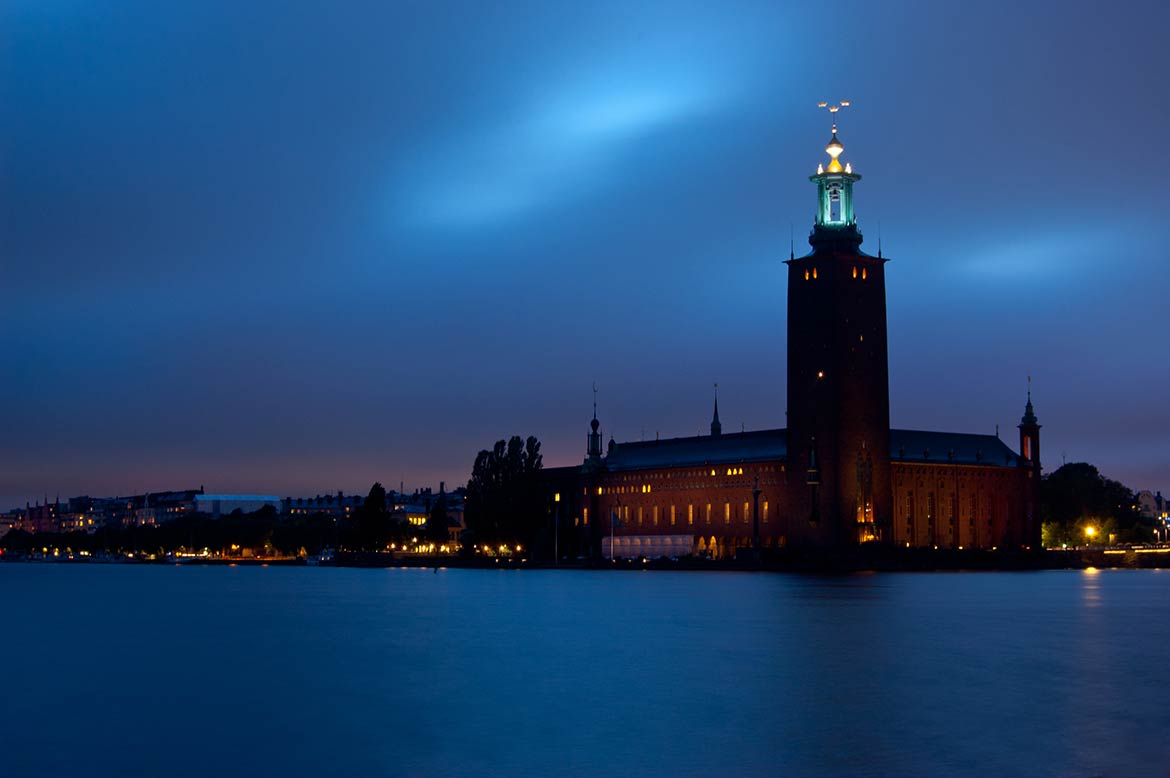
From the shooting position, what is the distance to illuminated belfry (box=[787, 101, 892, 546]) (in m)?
97.8

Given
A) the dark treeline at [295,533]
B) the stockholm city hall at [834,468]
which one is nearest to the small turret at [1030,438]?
the stockholm city hall at [834,468]

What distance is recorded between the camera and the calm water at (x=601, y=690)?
22109 millimetres

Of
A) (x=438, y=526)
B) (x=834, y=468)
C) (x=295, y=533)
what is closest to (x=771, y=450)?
(x=834, y=468)

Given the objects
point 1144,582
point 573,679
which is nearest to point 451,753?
point 573,679

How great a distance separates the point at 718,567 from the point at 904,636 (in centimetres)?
6222

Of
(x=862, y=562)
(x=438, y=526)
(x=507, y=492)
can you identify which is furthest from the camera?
(x=438, y=526)

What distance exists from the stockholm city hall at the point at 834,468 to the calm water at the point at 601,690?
130 feet

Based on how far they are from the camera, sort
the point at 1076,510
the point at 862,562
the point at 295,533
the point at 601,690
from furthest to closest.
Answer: the point at 295,533, the point at 1076,510, the point at 862,562, the point at 601,690

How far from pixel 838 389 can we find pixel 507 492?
27.0 meters

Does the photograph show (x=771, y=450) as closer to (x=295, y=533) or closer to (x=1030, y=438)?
(x=1030, y=438)

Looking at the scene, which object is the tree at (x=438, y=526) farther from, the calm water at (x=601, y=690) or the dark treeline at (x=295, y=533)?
the calm water at (x=601, y=690)

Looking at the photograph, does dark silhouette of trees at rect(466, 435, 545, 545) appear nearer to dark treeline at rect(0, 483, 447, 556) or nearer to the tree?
dark treeline at rect(0, 483, 447, 556)

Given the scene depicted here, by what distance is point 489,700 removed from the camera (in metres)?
29.0

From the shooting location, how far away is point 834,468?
97.9 meters
